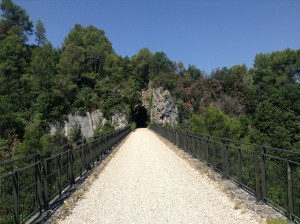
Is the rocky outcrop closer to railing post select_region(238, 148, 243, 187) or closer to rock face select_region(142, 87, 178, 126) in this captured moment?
rock face select_region(142, 87, 178, 126)

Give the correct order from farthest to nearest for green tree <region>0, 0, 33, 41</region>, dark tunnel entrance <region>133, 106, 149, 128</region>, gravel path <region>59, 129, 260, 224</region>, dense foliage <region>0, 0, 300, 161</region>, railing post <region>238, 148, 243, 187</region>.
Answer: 1. dark tunnel entrance <region>133, 106, 149, 128</region>
2. green tree <region>0, 0, 33, 41</region>
3. dense foliage <region>0, 0, 300, 161</region>
4. railing post <region>238, 148, 243, 187</region>
5. gravel path <region>59, 129, 260, 224</region>

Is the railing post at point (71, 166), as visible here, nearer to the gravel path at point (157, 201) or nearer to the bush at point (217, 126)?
the gravel path at point (157, 201)

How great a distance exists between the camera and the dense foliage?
3591 cm

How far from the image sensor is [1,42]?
5294cm

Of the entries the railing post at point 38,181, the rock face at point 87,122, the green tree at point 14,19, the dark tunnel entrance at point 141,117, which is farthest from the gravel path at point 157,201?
the green tree at point 14,19

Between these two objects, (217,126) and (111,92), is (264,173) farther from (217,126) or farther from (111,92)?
(111,92)

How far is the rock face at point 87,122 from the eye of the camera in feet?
143

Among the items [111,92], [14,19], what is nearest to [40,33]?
[14,19]

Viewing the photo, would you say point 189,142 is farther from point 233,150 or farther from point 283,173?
point 283,173

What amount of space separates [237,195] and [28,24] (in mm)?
73189

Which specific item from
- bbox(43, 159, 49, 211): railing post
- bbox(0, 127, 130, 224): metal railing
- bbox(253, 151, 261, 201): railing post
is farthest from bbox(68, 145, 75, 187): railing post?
bbox(253, 151, 261, 201): railing post

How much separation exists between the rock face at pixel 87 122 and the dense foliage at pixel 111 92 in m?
1.16

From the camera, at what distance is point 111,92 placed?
4759cm

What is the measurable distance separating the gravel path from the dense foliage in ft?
83.7
